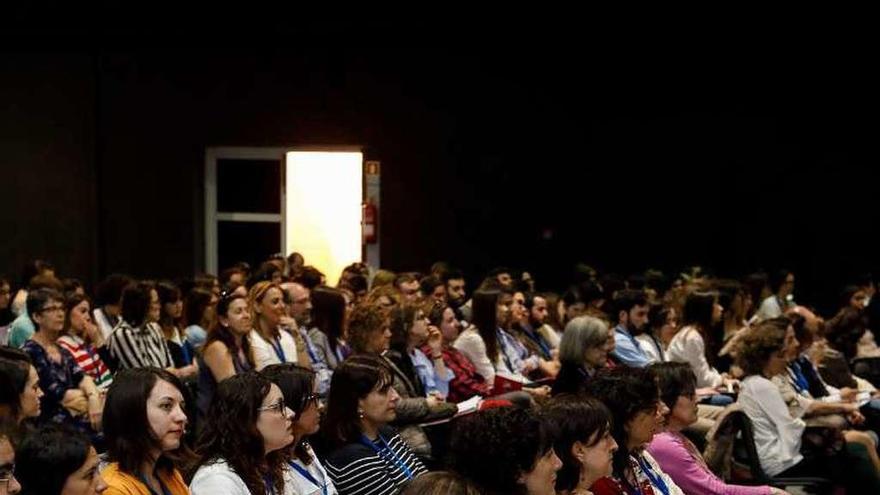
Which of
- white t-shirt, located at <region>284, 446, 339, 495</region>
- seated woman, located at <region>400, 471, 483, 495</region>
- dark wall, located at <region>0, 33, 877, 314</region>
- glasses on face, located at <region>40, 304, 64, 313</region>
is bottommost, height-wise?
white t-shirt, located at <region>284, 446, 339, 495</region>

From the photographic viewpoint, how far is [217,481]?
14.4ft

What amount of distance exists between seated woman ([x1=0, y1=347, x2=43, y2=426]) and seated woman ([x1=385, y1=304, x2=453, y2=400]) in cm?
247

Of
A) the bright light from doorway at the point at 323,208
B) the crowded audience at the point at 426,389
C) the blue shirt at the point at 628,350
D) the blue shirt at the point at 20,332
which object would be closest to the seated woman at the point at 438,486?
the crowded audience at the point at 426,389

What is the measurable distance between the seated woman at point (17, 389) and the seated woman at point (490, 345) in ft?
11.8

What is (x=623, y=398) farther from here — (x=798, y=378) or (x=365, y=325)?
(x=798, y=378)

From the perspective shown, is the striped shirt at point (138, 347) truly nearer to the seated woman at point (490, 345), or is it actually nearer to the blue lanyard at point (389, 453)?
the seated woman at point (490, 345)

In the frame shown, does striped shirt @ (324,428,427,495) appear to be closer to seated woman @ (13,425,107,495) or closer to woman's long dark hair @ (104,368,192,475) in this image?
woman's long dark hair @ (104,368,192,475)

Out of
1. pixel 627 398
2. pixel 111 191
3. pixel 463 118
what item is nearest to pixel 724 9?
pixel 463 118

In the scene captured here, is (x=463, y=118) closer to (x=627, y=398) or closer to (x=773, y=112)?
(x=773, y=112)

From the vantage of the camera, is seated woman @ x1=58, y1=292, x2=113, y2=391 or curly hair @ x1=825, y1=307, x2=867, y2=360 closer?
seated woman @ x1=58, y1=292, x2=113, y2=391

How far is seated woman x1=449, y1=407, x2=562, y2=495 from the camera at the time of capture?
4051 mm

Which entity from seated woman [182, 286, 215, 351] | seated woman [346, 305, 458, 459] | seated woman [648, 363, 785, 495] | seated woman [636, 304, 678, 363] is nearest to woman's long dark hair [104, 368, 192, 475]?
seated woman [648, 363, 785, 495]

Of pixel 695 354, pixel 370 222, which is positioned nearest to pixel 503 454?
pixel 695 354

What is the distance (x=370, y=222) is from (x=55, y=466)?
9.89 meters
